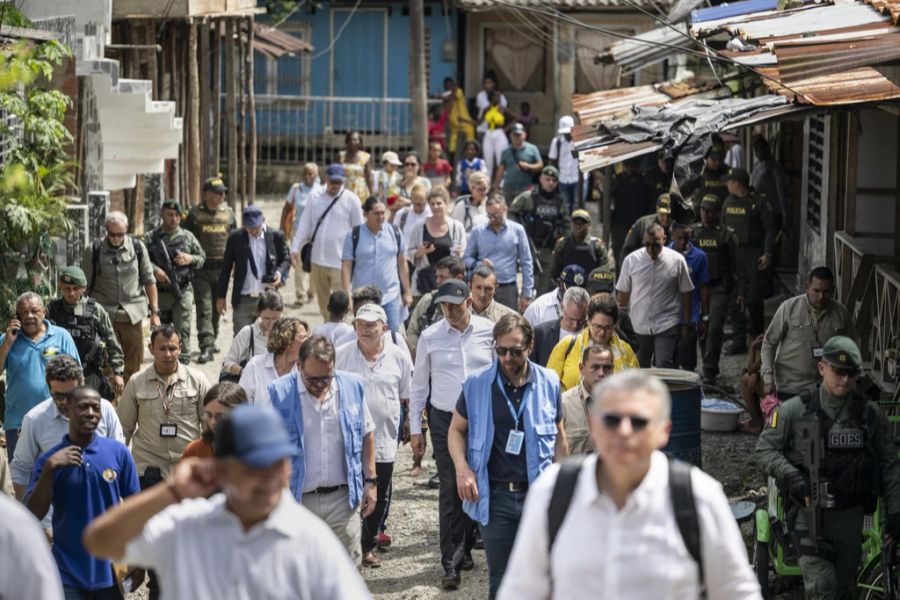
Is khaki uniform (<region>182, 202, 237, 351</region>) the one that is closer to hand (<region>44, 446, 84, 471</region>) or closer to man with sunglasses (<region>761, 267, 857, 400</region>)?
man with sunglasses (<region>761, 267, 857, 400</region>)

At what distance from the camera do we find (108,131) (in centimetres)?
1756

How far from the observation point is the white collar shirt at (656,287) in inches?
533

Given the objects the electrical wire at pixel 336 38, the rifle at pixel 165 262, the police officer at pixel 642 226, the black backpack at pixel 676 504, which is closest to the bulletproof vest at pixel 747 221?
the police officer at pixel 642 226

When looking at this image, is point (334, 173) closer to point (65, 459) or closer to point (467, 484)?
point (467, 484)

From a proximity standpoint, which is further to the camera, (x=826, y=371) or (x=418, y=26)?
(x=418, y=26)

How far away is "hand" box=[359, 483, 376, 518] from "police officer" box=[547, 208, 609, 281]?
587 centimetres

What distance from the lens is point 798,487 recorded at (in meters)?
8.09

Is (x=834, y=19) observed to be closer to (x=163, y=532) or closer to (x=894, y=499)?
(x=894, y=499)

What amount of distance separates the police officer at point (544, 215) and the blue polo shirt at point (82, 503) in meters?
9.85

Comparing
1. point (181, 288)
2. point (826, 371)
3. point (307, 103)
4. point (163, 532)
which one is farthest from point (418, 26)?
point (163, 532)

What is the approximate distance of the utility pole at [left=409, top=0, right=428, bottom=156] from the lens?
27422mm

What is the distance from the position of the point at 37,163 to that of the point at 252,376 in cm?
592

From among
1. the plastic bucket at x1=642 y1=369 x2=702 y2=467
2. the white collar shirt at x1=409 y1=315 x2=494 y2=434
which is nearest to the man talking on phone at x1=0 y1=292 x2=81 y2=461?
the white collar shirt at x1=409 y1=315 x2=494 y2=434

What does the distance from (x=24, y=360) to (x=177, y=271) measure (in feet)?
16.4
